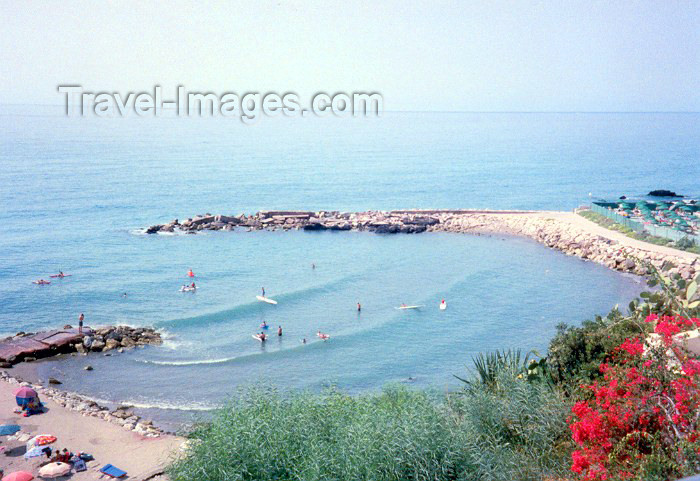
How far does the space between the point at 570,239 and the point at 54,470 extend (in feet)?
124

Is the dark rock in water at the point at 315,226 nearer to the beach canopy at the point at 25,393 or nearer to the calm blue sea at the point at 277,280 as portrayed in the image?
the calm blue sea at the point at 277,280

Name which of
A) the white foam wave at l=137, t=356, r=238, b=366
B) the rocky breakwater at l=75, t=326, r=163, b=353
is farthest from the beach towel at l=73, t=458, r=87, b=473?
the rocky breakwater at l=75, t=326, r=163, b=353

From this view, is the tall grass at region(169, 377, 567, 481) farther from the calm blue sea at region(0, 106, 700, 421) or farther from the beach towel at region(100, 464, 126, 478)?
the calm blue sea at region(0, 106, 700, 421)

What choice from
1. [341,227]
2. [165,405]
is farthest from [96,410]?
[341,227]

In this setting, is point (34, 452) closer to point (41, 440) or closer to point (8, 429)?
point (41, 440)

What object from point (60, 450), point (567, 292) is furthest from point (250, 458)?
point (567, 292)

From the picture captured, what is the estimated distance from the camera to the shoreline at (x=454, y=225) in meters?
44.4

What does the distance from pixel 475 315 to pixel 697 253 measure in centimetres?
1587

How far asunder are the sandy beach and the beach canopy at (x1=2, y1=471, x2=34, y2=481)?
31.5 inches

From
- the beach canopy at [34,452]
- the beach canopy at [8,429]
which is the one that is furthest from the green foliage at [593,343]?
the beach canopy at [8,429]

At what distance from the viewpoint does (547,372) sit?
50.4 ft

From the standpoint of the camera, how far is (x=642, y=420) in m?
10.3

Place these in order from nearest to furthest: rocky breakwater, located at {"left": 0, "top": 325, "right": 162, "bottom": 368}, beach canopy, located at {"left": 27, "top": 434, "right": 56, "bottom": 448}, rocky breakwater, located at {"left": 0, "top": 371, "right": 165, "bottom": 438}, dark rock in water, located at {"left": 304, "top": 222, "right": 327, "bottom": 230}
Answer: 1. beach canopy, located at {"left": 27, "top": 434, "right": 56, "bottom": 448}
2. rocky breakwater, located at {"left": 0, "top": 371, "right": 165, "bottom": 438}
3. rocky breakwater, located at {"left": 0, "top": 325, "right": 162, "bottom": 368}
4. dark rock in water, located at {"left": 304, "top": 222, "right": 327, "bottom": 230}

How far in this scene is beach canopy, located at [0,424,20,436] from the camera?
20812 millimetres
